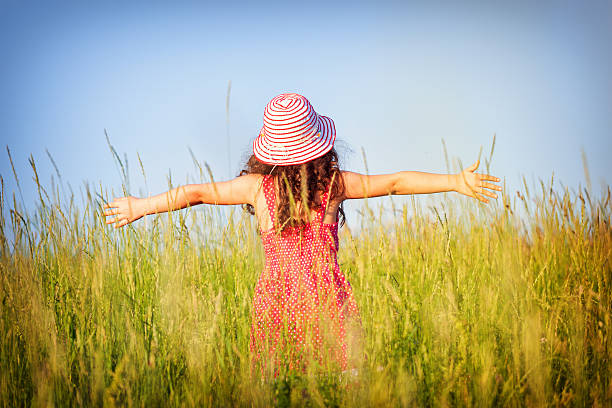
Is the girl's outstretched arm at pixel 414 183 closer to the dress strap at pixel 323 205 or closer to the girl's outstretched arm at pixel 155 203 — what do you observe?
the dress strap at pixel 323 205

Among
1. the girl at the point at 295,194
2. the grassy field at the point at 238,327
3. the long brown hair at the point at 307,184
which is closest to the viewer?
the grassy field at the point at 238,327

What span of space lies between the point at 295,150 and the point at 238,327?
919 mm

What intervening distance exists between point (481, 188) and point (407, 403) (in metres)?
1.17

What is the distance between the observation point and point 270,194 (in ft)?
7.90

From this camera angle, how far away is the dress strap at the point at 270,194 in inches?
94.7

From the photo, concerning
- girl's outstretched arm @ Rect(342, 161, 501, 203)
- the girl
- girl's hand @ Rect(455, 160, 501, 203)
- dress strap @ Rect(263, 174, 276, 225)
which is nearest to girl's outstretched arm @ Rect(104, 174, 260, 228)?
the girl

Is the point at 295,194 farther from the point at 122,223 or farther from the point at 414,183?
the point at 122,223

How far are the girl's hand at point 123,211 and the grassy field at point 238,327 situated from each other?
0.05 m

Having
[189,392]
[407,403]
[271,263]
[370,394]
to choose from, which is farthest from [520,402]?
[271,263]

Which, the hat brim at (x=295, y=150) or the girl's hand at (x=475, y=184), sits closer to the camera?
the girl's hand at (x=475, y=184)

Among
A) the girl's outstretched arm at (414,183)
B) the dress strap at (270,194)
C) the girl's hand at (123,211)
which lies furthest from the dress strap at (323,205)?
the girl's hand at (123,211)

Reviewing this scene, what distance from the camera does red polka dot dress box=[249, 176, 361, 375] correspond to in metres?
1.70

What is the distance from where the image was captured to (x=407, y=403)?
4.74 feet

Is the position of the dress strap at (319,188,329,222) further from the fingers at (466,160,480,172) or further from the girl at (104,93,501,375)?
the fingers at (466,160,480,172)
